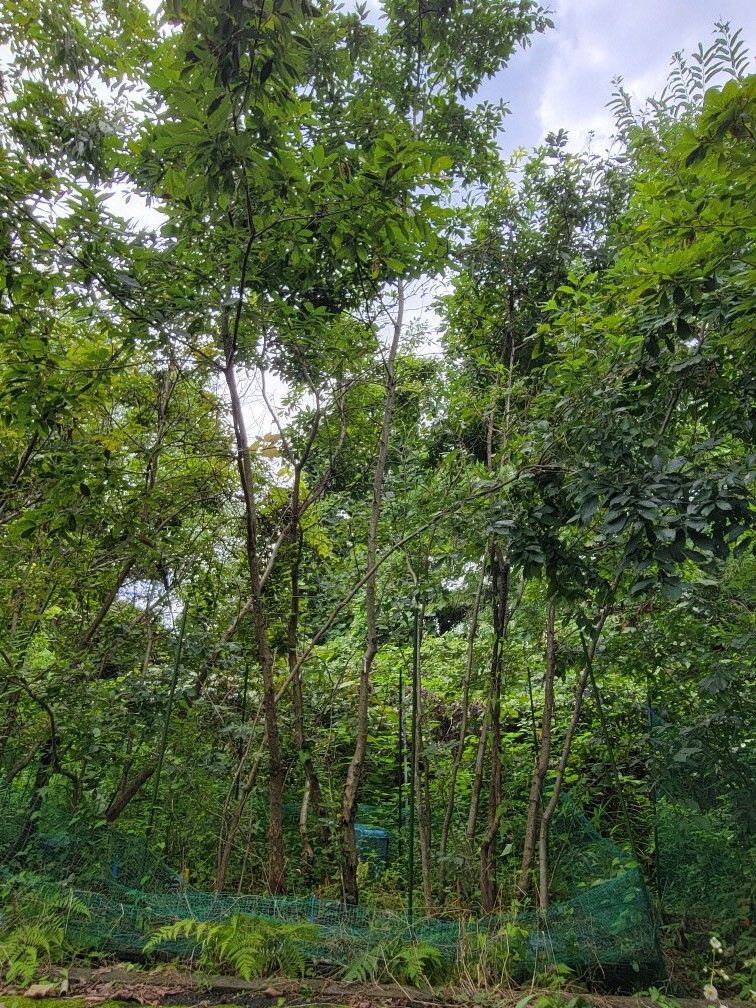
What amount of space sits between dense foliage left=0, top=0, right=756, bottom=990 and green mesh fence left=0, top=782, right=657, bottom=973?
118mm

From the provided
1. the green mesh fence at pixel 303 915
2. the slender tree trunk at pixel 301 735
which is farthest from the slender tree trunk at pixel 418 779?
the slender tree trunk at pixel 301 735

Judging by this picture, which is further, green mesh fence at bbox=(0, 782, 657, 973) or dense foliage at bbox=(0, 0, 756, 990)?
green mesh fence at bbox=(0, 782, 657, 973)

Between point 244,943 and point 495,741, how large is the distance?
1.64 meters

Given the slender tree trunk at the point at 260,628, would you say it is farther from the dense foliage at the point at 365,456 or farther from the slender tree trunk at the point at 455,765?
the slender tree trunk at the point at 455,765

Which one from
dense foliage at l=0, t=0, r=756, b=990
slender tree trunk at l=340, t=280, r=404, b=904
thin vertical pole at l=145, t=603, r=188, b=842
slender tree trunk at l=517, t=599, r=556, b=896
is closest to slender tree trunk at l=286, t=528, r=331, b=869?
dense foliage at l=0, t=0, r=756, b=990

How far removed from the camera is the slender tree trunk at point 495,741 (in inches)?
133

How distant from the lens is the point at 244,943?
2.47m

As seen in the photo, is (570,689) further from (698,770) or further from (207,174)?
(207,174)

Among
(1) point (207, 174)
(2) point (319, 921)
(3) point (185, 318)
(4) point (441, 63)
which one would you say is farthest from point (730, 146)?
(2) point (319, 921)

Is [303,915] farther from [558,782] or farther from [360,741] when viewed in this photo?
[558,782]

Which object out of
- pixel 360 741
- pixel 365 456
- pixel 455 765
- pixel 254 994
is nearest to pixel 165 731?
pixel 360 741

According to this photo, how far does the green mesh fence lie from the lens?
8.63 ft

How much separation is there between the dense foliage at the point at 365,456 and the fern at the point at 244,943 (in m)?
0.05

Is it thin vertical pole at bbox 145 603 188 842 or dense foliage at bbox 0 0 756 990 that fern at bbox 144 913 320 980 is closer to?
dense foliage at bbox 0 0 756 990
